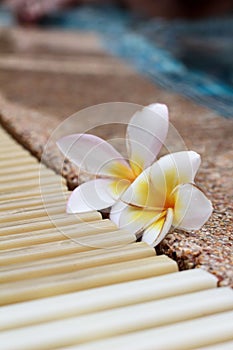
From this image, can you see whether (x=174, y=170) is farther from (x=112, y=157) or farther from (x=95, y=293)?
(x=95, y=293)

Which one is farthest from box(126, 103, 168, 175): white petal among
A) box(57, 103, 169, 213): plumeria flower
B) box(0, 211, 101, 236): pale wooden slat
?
box(0, 211, 101, 236): pale wooden slat

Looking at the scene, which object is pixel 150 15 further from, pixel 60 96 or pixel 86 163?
pixel 86 163

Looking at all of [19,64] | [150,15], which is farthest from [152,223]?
[150,15]

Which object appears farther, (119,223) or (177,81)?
(177,81)

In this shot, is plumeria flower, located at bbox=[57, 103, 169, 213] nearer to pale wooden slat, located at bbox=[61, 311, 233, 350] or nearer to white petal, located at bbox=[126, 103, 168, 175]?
white petal, located at bbox=[126, 103, 168, 175]

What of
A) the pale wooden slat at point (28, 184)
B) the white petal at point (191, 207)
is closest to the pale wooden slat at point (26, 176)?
the pale wooden slat at point (28, 184)

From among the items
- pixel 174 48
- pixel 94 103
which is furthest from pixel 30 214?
pixel 174 48
